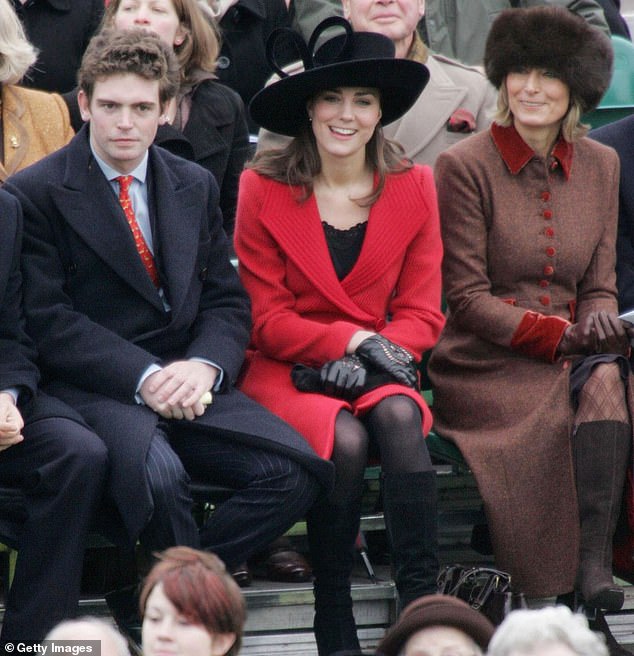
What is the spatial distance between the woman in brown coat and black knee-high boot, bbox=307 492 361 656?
1.72 ft

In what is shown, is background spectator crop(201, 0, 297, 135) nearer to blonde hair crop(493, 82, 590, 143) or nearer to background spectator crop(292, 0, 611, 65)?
background spectator crop(292, 0, 611, 65)

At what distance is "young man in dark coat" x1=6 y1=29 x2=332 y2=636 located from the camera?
14.7 feet

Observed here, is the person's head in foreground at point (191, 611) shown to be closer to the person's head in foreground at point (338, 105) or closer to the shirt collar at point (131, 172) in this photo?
the shirt collar at point (131, 172)

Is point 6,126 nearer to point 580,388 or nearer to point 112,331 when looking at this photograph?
point 112,331

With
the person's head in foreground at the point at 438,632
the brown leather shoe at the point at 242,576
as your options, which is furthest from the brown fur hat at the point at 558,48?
the person's head in foreground at the point at 438,632

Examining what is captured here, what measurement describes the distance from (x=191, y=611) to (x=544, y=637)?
76cm

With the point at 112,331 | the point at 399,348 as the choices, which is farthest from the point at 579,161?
the point at 112,331

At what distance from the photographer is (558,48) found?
5.24 m

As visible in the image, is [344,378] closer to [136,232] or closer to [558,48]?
[136,232]

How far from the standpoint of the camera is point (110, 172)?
15.8ft

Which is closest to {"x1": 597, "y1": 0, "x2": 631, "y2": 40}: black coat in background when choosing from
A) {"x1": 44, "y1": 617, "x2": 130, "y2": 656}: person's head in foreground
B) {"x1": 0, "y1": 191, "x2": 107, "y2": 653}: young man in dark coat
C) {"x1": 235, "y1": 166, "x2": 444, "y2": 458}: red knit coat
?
{"x1": 235, "y1": 166, "x2": 444, "y2": 458}: red knit coat

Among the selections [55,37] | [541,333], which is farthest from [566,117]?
[55,37]

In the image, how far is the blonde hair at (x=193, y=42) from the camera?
569cm

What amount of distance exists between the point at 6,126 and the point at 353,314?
1.27 m
